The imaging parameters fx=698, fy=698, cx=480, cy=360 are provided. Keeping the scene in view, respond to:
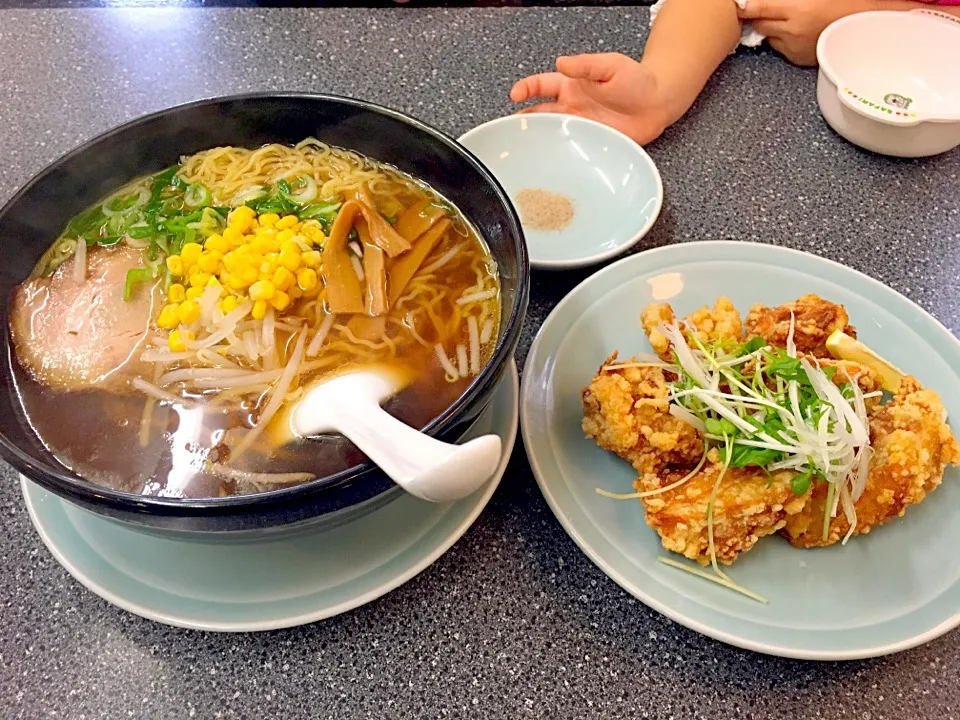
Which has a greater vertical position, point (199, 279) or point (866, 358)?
point (199, 279)

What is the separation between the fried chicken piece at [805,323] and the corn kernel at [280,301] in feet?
2.82

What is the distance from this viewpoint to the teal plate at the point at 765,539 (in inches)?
39.1

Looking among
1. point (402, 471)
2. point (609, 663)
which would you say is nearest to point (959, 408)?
point (609, 663)

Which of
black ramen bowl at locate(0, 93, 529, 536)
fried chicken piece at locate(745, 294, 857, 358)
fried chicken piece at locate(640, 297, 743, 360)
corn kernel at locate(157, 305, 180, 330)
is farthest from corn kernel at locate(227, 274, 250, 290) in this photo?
fried chicken piece at locate(745, 294, 857, 358)

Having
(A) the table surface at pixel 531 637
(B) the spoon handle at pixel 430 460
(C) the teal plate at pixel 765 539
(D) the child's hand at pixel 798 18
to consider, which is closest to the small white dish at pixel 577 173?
(A) the table surface at pixel 531 637

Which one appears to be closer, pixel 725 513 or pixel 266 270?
pixel 725 513

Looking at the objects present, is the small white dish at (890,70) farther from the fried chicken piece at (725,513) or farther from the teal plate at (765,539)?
the fried chicken piece at (725,513)

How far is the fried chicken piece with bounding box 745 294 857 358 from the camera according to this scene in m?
1.28

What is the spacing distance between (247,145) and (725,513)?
1098 mm

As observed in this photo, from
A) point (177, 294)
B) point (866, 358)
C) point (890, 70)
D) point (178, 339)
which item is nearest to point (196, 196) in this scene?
point (177, 294)

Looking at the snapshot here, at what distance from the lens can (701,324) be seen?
1326 mm

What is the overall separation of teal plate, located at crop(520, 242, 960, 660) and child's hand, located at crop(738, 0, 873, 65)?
92 centimetres

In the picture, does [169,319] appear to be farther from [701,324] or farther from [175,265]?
[701,324]

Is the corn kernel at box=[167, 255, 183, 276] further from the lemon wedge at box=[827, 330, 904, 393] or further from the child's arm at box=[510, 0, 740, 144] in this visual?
the lemon wedge at box=[827, 330, 904, 393]
